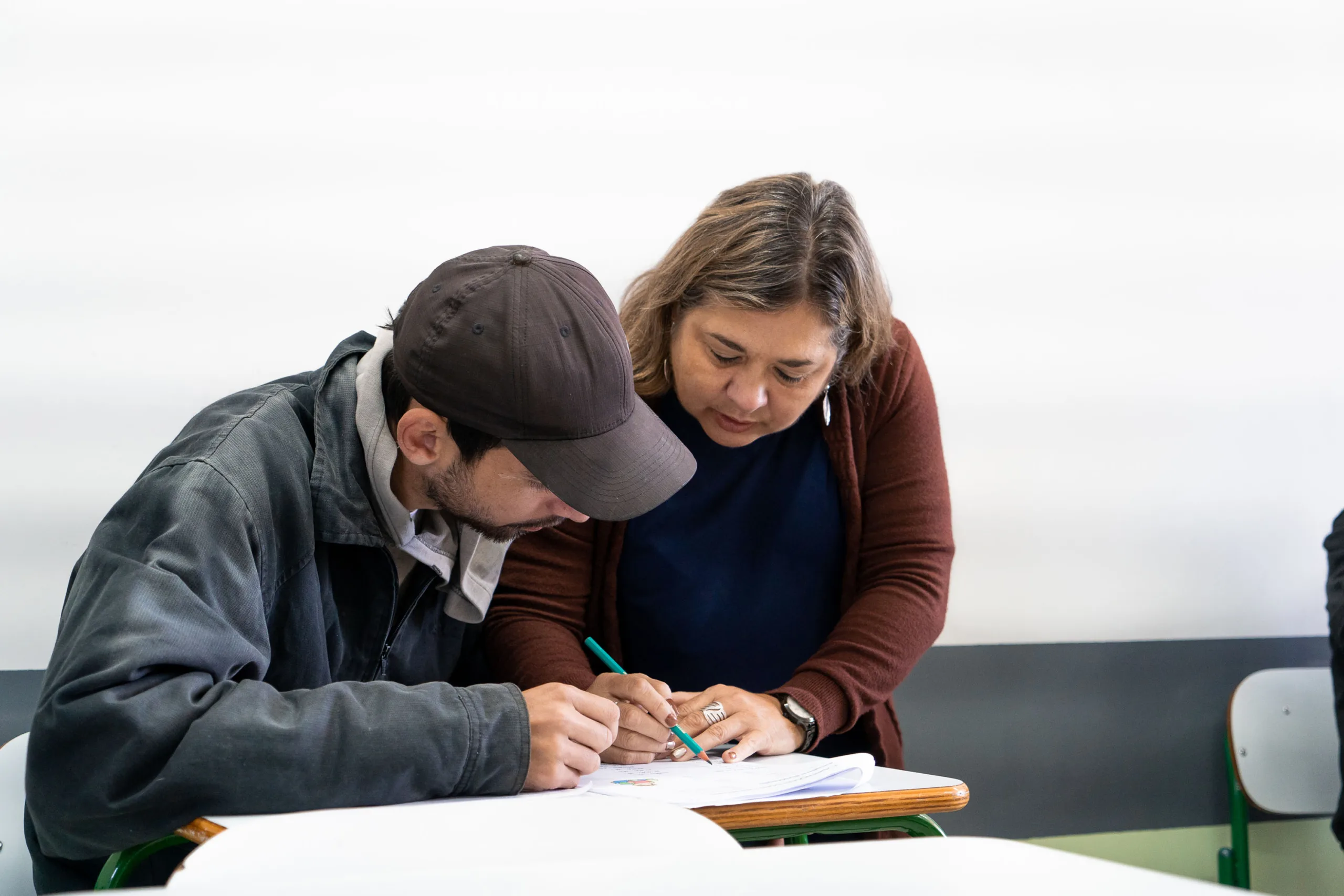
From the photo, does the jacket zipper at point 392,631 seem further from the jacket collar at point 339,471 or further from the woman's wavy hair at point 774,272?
the woman's wavy hair at point 774,272

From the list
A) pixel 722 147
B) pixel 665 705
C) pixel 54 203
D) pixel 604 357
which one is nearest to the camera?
pixel 604 357

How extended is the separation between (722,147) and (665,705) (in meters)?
1.22

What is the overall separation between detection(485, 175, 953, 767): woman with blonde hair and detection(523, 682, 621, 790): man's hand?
0.30m

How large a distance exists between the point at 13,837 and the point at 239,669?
43cm

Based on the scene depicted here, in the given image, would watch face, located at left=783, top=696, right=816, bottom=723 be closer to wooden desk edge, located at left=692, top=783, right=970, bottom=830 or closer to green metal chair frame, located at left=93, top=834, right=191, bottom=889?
wooden desk edge, located at left=692, top=783, right=970, bottom=830

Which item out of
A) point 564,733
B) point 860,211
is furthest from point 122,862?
point 860,211

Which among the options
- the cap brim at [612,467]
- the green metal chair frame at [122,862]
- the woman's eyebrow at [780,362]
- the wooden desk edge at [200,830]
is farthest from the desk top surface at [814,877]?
the woman's eyebrow at [780,362]

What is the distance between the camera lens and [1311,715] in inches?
96.0

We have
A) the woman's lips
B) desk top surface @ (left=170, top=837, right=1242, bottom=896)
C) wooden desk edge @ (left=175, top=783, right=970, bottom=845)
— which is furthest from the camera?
the woman's lips

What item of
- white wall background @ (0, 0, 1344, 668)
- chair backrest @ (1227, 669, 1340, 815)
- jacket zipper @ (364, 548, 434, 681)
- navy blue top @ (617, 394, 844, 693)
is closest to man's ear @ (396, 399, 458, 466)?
jacket zipper @ (364, 548, 434, 681)

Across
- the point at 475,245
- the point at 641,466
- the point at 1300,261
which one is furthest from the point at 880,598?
the point at 1300,261

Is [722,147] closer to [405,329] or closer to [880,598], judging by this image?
[880,598]

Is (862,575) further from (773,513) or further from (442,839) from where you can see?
(442,839)

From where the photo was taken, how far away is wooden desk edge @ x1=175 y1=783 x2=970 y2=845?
104 centimetres
